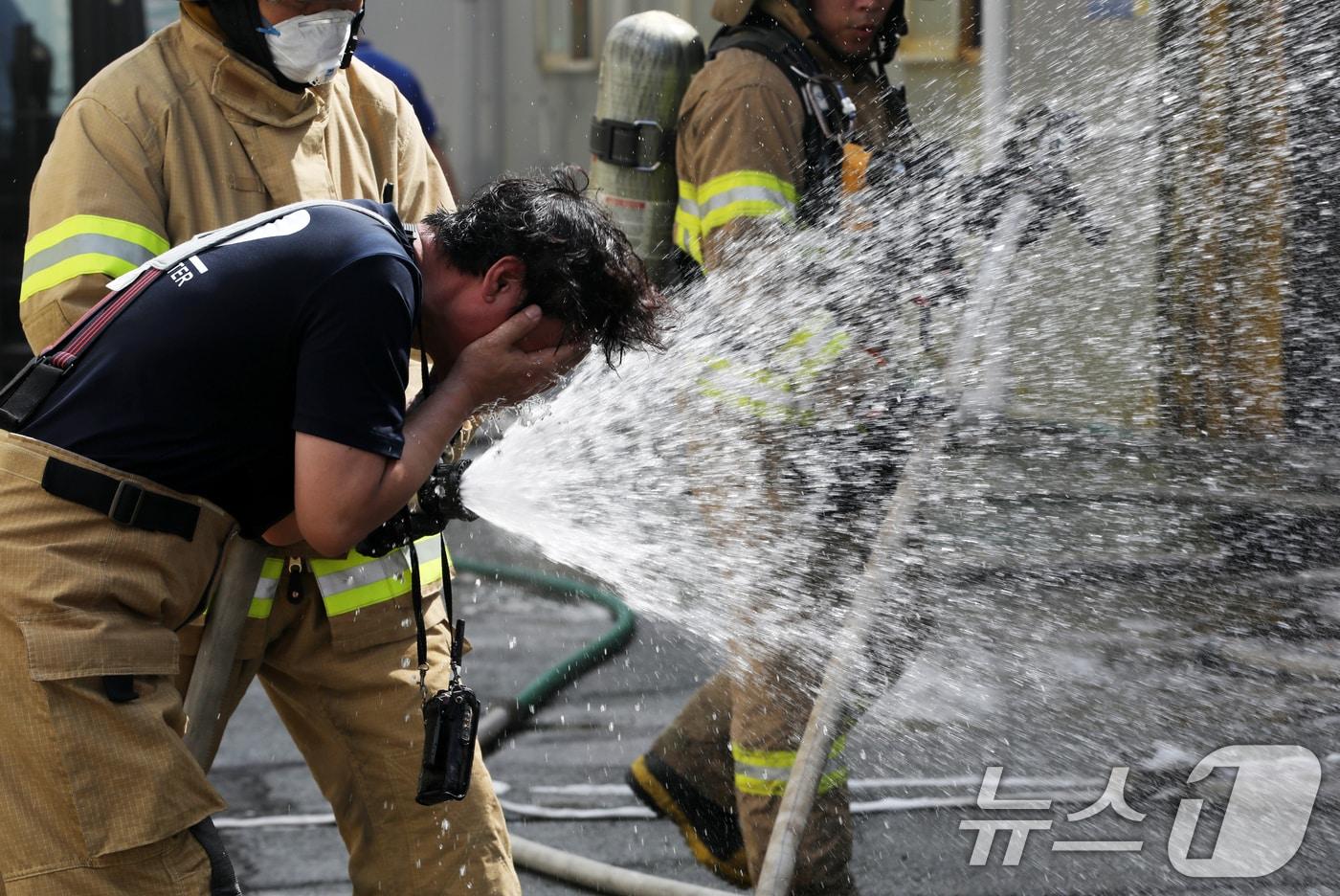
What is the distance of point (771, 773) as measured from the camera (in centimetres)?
318

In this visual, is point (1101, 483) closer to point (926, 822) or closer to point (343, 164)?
point (926, 822)

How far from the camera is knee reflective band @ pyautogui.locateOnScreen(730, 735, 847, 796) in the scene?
316 centimetres

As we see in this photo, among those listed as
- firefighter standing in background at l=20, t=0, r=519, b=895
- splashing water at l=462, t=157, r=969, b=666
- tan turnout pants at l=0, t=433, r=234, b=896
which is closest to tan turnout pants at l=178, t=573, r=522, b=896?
firefighter standing in background at l=20, t=0, r=519, b=895

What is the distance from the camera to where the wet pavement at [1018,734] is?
3445mm

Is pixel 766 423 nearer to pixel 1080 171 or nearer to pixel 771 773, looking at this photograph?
pixel 771 773

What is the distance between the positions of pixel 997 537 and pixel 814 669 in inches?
97.0

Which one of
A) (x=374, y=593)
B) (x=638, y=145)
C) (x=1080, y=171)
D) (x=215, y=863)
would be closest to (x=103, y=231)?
(x=374, y=593)

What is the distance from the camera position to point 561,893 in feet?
11.3

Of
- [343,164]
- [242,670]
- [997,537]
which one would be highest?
[343,164]

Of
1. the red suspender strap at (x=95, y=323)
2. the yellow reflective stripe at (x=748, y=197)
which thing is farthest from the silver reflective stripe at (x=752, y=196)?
the red suspender strap at (x=95, y=323)

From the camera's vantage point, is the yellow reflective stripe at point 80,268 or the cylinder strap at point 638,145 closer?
the yellow reflective stripe at point 80,268

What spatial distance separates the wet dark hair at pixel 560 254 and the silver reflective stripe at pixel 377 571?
690 mm

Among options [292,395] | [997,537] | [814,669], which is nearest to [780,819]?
[814,669]

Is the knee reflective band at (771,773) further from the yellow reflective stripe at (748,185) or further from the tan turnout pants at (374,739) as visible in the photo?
the yellow reflective stripe at (748,185)
